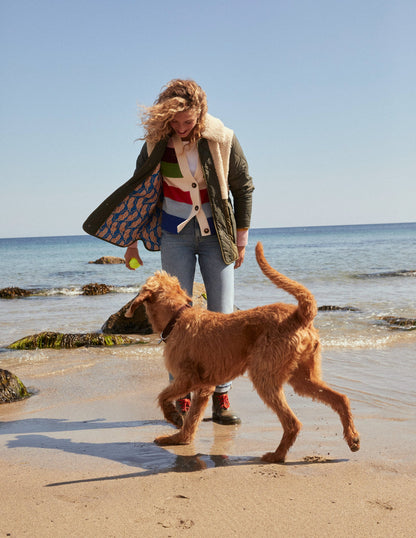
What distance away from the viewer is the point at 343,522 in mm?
2354

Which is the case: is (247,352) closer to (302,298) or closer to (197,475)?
(302,298)

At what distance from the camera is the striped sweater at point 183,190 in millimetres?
3998

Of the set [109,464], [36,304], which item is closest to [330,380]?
[109,464]

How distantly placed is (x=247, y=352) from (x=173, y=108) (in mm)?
1890

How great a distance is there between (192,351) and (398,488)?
1508 mm

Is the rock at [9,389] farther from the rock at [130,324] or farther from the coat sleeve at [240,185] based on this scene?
the rock at [130,324]

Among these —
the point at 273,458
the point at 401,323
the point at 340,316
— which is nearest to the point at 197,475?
the point at 273,458

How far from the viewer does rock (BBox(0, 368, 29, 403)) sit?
15.4 ft

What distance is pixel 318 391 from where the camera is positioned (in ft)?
11.1

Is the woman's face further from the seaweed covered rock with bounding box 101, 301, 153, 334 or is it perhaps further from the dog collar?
the seaweed covered rock with bounding box 101, 301, 153, 334

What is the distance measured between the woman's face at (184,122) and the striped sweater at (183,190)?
112 millimetres

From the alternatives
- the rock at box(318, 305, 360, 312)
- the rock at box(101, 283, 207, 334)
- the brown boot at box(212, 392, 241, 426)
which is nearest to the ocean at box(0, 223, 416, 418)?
the rock at box(318, 305, 360, 312)

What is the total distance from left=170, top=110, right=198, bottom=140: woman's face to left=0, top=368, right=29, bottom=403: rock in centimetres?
290

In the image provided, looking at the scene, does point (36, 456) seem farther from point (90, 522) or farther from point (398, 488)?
point (398, 488)
